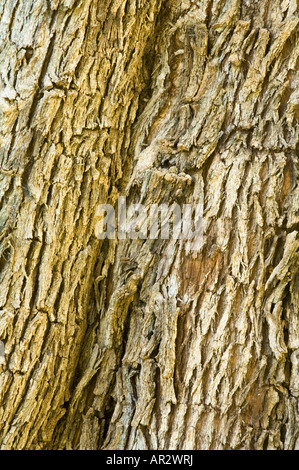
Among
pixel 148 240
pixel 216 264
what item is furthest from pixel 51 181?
pixel 216 264

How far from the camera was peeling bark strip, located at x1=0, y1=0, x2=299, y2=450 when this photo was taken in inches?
64.9

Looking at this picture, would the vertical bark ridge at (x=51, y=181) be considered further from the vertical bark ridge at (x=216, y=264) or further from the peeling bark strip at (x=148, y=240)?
the vertical bark ridge at (x=216, y=264)

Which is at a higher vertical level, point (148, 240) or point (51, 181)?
point (51, 181)

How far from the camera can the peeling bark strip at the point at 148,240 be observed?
5.41 feet

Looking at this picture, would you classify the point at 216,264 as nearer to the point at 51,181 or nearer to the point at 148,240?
the point at 148,240

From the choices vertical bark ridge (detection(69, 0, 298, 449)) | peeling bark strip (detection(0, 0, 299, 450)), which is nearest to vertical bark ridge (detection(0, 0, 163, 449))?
peeling bark strip (detection(0, 0, 299, 450))

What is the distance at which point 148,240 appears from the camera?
1816 millimetres

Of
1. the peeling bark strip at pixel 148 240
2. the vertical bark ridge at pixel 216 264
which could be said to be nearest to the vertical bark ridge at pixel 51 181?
the peeling bark strip at pixel 148 240

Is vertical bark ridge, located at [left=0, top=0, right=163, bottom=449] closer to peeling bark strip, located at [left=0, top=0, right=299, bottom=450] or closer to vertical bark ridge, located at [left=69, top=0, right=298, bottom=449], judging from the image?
peeling bark strip, located at [left=0, top=0, right=299, bottom=450]

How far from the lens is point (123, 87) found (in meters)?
1.93

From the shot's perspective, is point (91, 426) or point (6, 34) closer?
point (91, 426)
